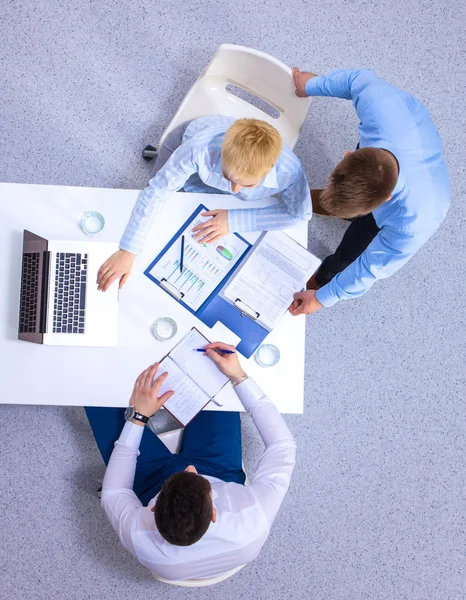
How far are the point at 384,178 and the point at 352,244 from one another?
0.58 m

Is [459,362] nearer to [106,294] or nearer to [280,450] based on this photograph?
[280,450]

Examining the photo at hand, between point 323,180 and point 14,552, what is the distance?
6.71ft

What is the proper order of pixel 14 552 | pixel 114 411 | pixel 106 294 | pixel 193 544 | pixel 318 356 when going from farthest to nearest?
1. pixel 318 356
2. pixel 14 552
3. pixel 114 411
4. pixel 106 294
5. pixel 193 544

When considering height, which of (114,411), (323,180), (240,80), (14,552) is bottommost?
(14,552)

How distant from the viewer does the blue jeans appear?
1640mm

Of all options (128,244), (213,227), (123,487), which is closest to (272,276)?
(213,227)

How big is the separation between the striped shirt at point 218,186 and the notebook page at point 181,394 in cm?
37

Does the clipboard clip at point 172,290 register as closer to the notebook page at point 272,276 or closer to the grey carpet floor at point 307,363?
the notebook page at point 272,276

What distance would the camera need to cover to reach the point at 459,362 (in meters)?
2.18

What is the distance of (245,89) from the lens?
1.70m

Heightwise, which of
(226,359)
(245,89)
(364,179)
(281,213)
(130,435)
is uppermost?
(364,179)

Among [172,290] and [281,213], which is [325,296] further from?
[172,290]

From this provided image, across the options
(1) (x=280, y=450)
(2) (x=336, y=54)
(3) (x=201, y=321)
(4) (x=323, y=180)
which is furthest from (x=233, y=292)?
(2) (x=336, y=54)

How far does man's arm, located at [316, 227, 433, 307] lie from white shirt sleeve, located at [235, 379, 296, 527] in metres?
0.42
